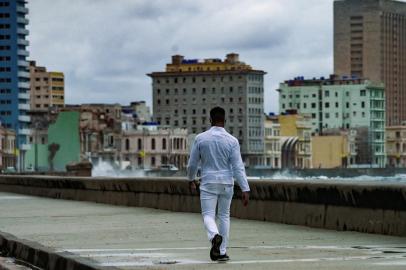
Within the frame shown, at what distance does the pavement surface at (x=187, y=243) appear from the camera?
14711 millimetres

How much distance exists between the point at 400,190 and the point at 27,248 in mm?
5692

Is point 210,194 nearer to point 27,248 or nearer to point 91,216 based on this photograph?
point 27,248

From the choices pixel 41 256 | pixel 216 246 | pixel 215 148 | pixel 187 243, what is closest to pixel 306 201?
pixel 187 243

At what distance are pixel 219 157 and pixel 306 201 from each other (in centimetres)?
701

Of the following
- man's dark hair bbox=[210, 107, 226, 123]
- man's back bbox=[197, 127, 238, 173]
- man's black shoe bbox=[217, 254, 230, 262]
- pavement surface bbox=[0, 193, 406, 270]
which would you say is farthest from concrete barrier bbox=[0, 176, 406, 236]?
man's black shoe bbox=[217, 254, 230, 262]

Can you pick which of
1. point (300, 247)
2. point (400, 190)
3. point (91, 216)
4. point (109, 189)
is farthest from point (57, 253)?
point (109, 189)

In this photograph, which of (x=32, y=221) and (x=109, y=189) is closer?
(x=32, y=221)

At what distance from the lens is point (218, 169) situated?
15438 mm

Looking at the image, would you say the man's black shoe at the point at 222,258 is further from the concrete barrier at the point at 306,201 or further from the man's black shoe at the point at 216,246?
the concrete barrier at the point at 306,201

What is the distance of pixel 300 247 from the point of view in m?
17.1

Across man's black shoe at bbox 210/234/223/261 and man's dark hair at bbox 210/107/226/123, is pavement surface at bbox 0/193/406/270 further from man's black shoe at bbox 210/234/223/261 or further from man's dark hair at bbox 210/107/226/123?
man's dark hair at bbox 210/107/226/123

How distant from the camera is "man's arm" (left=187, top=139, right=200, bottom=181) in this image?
1550 cm

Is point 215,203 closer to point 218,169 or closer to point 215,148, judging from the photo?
point 218,169

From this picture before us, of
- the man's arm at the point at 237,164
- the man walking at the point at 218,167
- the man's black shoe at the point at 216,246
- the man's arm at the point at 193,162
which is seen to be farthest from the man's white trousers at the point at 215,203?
the man's black shoe at the point at 216,246
